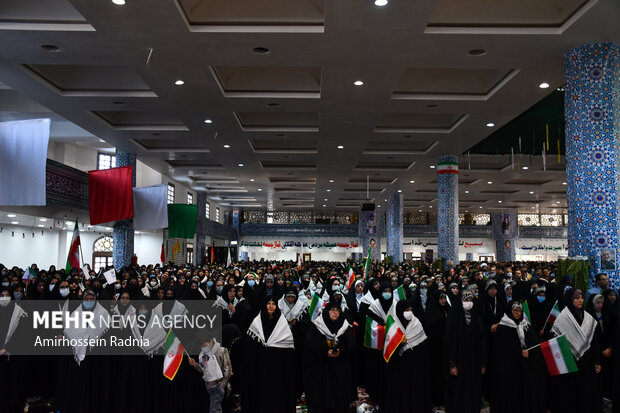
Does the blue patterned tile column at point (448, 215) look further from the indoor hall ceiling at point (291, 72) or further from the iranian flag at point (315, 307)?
the iranian flag at point (315, 307)

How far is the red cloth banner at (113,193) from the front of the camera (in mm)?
14781

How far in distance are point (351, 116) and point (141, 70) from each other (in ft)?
16.4

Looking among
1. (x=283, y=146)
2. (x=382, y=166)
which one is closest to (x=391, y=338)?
(x=283, y=146)

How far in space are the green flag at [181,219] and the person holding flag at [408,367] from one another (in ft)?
46.6

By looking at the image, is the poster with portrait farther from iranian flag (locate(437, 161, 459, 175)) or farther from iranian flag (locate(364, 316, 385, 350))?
iranian flag (locate(437, 161, 459, 175))

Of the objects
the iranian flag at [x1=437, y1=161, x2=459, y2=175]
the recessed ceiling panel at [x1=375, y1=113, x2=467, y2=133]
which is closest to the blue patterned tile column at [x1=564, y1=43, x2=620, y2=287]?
the recessed ceiling panel at [x1=375, y1=113, x2=467, y2=133]

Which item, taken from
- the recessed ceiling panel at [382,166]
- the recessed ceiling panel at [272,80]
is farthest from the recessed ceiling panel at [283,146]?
the recessed ceiling panel at [272,80]

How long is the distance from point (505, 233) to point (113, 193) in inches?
1197

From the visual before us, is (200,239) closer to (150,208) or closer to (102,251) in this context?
(102,251)

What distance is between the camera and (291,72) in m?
10.9

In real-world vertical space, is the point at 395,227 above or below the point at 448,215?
above

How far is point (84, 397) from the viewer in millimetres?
5047

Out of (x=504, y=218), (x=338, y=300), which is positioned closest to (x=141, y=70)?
(x=338, y=300)

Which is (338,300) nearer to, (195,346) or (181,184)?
(195,346)
